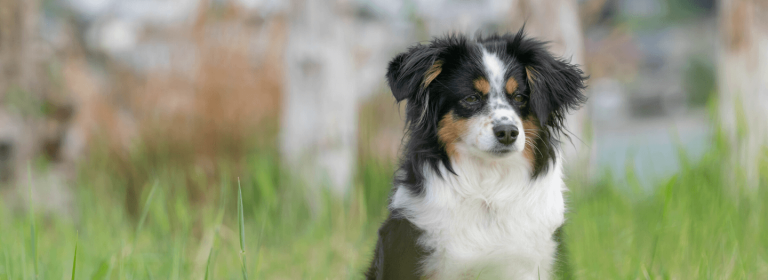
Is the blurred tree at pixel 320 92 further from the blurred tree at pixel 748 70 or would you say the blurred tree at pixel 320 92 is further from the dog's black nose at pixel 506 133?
the blurred tree at pixel 748 70

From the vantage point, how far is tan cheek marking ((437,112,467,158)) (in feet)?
7.22

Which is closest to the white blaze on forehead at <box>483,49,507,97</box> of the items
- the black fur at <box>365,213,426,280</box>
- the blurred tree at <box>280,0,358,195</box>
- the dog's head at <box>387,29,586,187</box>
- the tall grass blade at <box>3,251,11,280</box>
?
the dog's head at <box>387,29,586,187</box>

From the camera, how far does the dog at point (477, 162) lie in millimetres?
2076

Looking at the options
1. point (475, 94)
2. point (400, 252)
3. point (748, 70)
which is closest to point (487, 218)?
point (400, 252)

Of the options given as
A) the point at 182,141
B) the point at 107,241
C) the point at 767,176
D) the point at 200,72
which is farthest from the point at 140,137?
the point at 767,176

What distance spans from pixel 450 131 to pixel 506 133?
0.25m

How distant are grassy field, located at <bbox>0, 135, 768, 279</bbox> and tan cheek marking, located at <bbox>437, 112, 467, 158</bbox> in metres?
0.63

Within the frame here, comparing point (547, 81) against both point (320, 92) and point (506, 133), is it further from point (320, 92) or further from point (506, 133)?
→ point (320, 92)

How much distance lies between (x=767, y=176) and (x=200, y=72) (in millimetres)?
4715

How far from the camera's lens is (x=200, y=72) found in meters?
5.40

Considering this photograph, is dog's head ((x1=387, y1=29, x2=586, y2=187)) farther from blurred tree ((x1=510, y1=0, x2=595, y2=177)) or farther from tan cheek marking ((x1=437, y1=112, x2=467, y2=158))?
blurred tree ((x1=510, y1=0, x2=595, y2=177))

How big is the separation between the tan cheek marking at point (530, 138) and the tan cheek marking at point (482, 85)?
0.70 ft

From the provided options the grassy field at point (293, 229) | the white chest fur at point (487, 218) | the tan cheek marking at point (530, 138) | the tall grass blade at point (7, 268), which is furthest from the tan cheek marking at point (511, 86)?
the tall grass blade at point (7, 268)

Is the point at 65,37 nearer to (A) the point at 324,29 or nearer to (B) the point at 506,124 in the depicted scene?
(A) the point at 324,29
